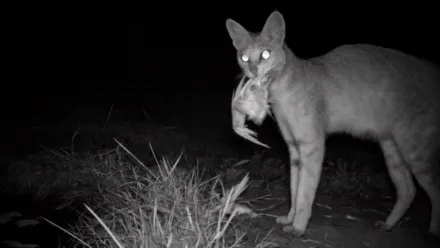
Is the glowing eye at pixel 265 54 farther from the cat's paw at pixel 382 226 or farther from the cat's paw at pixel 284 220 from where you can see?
the cat's paw at pixel 382 226

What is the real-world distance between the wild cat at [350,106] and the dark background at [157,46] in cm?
309

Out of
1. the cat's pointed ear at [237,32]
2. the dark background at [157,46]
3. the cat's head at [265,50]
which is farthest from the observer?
the dark background at [157,46]

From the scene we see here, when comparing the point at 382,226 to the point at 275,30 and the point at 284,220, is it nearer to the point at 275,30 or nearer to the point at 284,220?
the point at 284,220

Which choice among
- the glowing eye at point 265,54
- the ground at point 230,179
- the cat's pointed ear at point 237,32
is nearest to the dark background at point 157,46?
the ground at point 230,179

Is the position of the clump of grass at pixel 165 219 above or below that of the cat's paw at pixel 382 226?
above

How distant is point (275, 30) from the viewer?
413cm

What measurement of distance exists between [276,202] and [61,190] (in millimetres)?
2200

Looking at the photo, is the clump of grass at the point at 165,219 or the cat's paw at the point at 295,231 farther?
the cat's paw at the point at 295,231

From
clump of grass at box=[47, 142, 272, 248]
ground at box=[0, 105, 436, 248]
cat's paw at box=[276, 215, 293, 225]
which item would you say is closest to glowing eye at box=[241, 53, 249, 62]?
clump of grass at box=[47, 142, 272, 248]

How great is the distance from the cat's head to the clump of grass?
3.47 ft

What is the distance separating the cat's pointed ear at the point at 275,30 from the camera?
409 centimetres

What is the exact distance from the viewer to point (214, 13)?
14453 millimetres

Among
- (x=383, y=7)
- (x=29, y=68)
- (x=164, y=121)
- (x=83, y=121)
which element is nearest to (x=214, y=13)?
(x=383, y=7)

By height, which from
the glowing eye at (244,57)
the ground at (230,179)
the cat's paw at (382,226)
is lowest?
the ground at (230,179)
